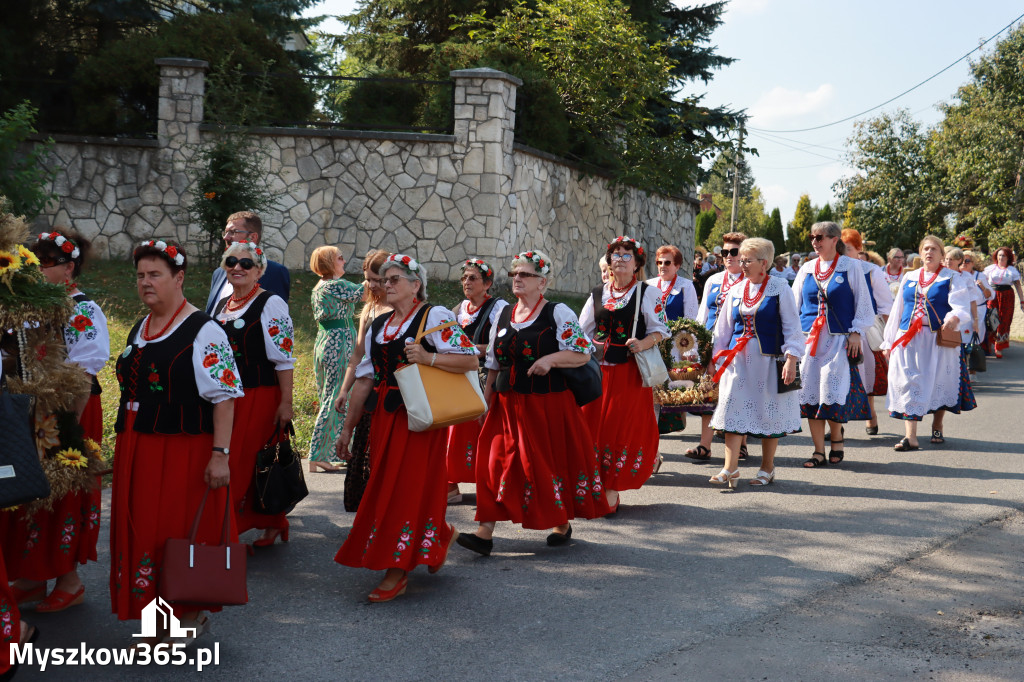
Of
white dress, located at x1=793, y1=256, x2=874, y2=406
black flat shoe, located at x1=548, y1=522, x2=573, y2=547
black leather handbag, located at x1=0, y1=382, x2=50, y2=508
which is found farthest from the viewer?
white dress, located at x1=793, y1=256, x2=874, y2=406

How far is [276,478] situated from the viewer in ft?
18.9

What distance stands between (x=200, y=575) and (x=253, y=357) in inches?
68.2

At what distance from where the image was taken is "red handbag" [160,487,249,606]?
13.8ft

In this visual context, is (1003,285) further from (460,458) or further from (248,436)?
(248,436)

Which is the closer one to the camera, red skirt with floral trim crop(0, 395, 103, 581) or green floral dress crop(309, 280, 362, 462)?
red skirt with floral trim crop(0, 395, 103, 581)

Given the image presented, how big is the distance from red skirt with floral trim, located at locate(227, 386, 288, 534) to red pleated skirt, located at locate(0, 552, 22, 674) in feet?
6.17

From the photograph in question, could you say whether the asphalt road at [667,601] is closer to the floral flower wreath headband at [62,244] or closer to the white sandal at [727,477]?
the white sandal at [727,477]

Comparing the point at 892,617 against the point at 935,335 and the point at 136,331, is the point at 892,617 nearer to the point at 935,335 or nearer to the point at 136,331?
the point at 136,331

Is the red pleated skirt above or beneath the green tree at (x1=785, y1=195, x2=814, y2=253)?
beneath

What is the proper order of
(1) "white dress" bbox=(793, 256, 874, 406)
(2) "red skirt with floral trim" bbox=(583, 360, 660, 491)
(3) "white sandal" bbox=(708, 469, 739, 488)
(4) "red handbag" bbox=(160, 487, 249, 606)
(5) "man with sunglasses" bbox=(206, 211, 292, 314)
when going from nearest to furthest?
(4) "red handbag" bbox=(160, 487, 249, 606) < (5) "man with sunglasses" bbox=(206, 211, 292, 314) < (2) "red skirt with floral trim" bbox=(583, 360, 660, 491) < (3) "white sandal" bbox=(708, 469, 739, 488) < (1) "white dress" bbox=(793, 256, 874, 406)

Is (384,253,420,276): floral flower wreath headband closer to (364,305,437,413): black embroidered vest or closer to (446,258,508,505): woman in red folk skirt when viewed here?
(364,305,437,413): black embroidered vest

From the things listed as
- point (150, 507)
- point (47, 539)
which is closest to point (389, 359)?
point (150, 507)

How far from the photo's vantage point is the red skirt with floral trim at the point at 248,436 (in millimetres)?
5715

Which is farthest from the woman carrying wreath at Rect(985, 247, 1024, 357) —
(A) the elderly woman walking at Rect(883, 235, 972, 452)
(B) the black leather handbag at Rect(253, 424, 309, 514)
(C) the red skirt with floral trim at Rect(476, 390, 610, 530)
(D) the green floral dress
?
(B) the black leather handbag at Rect(253, 424, 309, 514)
